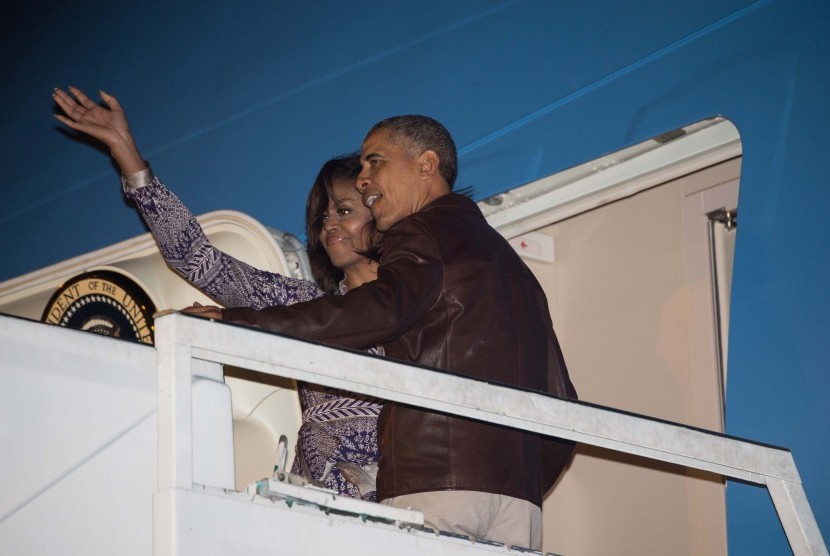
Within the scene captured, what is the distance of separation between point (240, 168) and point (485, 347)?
5.07 feet

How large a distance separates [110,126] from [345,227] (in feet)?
1.93

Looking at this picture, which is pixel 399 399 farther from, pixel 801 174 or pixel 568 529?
pixel 568 529

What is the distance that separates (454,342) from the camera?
191 cm

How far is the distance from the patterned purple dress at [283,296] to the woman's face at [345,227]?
11cm

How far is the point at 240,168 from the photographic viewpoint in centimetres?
328

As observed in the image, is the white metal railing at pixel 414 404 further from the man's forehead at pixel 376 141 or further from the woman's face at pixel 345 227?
the woman's face at pixel 345 227

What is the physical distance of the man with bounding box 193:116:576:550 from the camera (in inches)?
72.0

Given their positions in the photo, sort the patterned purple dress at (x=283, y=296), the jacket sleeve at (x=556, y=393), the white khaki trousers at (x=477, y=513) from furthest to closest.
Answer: the patterned purple dress at (x=283, y=296) < the jacket sleeve at (x=556, y=393) < the white khaki trousers at (x=477, y=513)

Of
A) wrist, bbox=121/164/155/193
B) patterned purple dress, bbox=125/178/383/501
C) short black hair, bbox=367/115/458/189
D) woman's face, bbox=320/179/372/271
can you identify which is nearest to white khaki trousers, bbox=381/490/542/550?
patterned purple dress, bbox=125/178/383/501

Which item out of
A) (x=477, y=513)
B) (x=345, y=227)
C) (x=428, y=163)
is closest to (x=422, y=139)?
(x=428, y=163)

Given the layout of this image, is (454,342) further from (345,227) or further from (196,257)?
(196,257)

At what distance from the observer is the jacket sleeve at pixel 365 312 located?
183cm

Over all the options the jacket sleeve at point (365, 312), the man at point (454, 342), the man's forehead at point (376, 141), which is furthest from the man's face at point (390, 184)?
the jacket sleeve at point (365, 312)

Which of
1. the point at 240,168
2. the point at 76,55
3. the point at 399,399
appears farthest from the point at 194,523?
the point at 76,55
